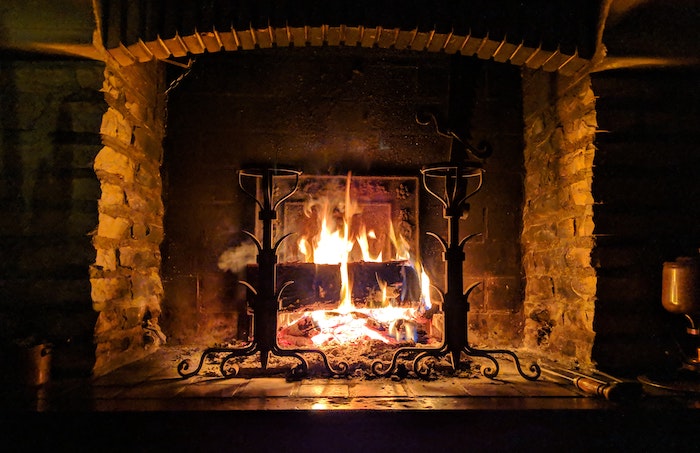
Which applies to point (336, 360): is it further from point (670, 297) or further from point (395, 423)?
→ point (670, 297)

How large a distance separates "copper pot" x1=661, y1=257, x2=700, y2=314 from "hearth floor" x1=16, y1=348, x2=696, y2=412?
0.86 metres

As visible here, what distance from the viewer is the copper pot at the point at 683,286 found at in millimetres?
2842

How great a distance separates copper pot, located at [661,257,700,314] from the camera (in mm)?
2842

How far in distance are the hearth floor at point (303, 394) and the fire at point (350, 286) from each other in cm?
90

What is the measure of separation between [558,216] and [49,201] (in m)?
3.67

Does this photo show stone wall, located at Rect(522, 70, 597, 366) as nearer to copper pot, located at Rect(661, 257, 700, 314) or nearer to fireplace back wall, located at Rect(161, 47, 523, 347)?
fireplace back wall, located at Rect(161, 47, 523, 347)

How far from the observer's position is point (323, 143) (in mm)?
4176

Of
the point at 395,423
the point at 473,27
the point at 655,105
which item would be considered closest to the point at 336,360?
the point at 395,423

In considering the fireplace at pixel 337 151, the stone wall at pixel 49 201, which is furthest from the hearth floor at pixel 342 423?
the fireplace at pixel 337 151

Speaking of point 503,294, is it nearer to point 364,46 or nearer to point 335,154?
point 335,154

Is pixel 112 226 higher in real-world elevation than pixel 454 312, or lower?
higher

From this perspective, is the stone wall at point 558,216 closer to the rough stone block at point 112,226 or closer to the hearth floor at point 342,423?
the hearth floor at point 342,423

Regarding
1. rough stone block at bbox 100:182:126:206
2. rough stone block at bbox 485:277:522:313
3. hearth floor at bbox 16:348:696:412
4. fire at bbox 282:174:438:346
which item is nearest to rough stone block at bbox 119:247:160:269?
rough stone block at bbox 100:182:126:206

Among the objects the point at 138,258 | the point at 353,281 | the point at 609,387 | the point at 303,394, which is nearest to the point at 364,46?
the point at 353,281
